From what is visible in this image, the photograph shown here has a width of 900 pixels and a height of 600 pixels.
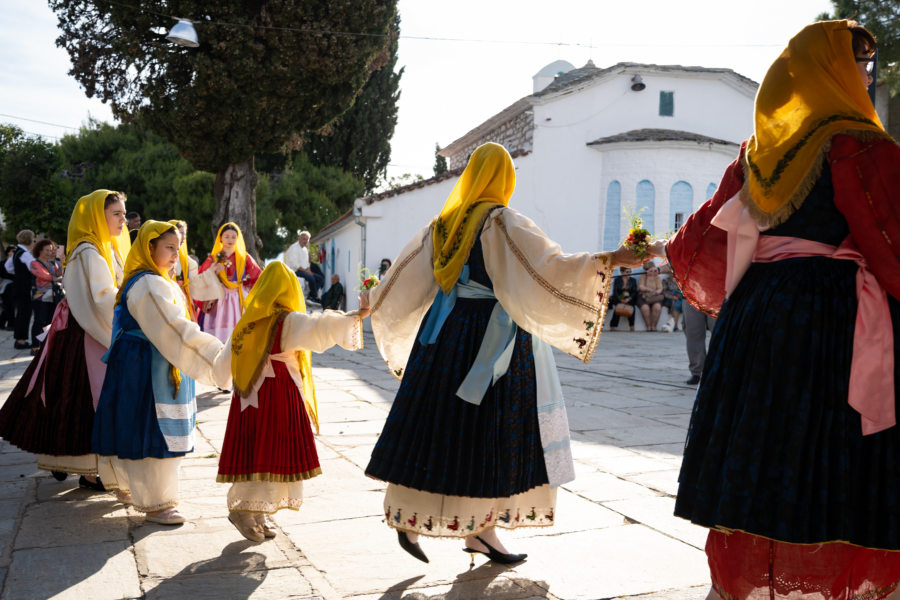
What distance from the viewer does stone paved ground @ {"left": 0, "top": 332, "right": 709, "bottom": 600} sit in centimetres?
321

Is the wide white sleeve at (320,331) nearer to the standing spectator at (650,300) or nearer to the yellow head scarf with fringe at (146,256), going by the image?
the yellow head scarf with fringe at (146,256)

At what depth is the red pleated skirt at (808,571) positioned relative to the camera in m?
2.26

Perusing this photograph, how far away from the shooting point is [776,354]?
2.30m

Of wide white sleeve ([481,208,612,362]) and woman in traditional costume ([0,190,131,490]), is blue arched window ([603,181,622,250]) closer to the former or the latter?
woman in traditional costume ([0,190,131,490])

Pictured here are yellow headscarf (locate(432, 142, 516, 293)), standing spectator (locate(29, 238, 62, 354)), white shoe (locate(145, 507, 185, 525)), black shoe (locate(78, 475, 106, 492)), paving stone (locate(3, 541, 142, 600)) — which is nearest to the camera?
paving stone (locate(3, 541, 142, 600))

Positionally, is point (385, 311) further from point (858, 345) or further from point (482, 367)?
point (858, 345)

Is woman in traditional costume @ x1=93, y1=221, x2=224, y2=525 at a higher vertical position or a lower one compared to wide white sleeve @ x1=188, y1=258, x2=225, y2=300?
lower

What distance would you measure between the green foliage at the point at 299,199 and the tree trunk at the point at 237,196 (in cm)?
1176

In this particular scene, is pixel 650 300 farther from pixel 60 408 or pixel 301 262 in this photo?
pixel 60 408

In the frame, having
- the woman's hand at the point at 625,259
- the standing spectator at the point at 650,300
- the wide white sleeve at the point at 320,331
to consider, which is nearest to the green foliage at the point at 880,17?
the standing spectator at the point at 650,300

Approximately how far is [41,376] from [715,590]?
3884mm

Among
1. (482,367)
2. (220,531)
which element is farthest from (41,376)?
(482,367)

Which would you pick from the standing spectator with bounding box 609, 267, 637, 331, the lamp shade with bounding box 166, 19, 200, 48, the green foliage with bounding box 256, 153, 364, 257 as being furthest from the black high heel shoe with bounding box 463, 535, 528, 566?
the green foliage with bounding box 256, 153, 364, 257

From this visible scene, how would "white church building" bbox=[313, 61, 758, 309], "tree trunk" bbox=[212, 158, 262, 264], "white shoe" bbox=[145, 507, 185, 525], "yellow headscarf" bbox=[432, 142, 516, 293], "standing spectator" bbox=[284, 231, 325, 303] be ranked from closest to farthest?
"yellow headscarf" bbox=[432, 142, 516, 293], "white shoe" bbox=[145, 507, 185, 525], "tree trunk" bbox=[212, 158, 262, 264], "standing spectator" bbox=[284, 231, 325, 303], "white church building" bbox=[313, 61, 758, 309]
